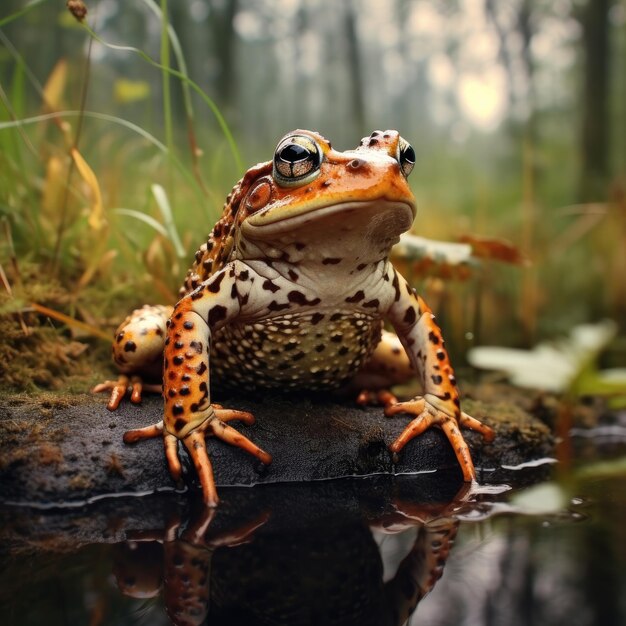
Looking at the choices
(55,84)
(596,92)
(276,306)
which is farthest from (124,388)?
(596,92)

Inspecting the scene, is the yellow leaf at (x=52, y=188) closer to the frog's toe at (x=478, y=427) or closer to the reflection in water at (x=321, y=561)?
the reflection in water at (x=321, y=561)

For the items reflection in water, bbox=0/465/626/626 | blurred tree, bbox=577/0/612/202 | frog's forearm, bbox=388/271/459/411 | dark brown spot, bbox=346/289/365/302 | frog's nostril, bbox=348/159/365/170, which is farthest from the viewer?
blurred tree, bbox=577/0/612/202

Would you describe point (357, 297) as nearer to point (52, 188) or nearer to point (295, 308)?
point (295, 308)

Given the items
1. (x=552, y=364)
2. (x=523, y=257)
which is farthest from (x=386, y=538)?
(x=523, y=257)

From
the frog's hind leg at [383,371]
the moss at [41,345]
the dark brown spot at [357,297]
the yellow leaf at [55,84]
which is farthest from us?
the yellow leaf at [55,84]

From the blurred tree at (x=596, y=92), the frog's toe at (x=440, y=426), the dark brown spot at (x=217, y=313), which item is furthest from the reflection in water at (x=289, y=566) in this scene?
the blurred tree at (x=596, y=92)

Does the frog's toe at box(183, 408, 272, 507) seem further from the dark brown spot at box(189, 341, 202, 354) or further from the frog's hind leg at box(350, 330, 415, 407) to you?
the frog's hind leg at box(350, 330, 415, 407)

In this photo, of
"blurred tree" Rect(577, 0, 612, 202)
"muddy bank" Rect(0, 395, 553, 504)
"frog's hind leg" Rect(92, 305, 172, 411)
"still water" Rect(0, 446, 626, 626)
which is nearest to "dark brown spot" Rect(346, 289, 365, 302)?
"muddy bank" Rect(0, 395, 553, 504)
